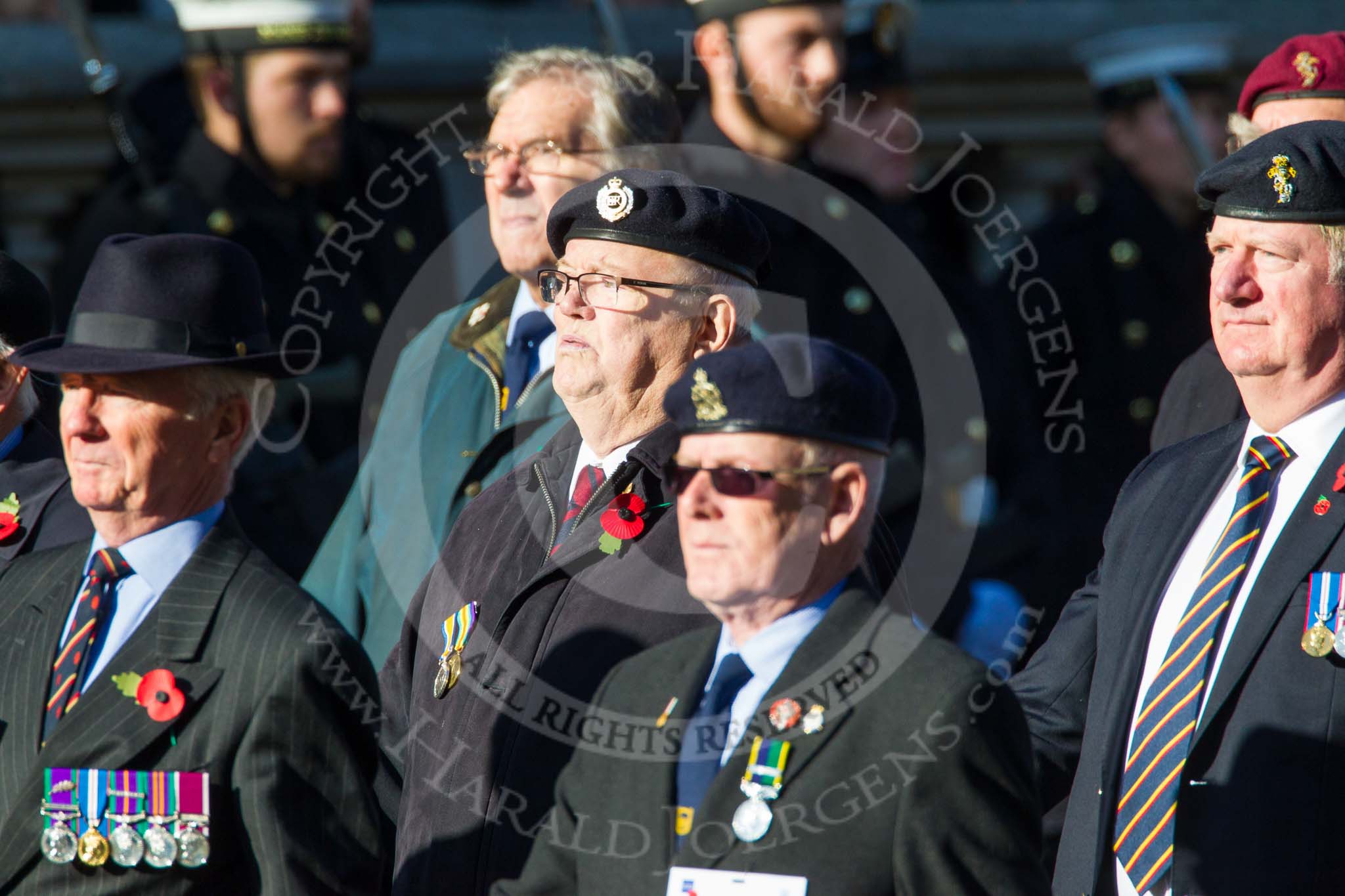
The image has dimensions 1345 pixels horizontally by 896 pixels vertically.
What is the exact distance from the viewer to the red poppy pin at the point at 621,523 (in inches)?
143

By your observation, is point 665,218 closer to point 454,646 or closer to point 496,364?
point 454,646

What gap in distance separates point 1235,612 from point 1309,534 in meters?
0.19

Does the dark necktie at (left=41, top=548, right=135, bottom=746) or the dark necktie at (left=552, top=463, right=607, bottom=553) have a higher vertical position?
the dark necktie at (left=552, top=463, right=607, bottom=553)

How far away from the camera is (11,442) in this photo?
452 cm

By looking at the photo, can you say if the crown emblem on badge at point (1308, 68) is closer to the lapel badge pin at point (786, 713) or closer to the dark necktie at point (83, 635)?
the lapel badge pin at point (786, 713)

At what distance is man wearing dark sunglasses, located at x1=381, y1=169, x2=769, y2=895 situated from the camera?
354 centimetres

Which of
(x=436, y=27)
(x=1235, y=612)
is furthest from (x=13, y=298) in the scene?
(x=436, y=27)

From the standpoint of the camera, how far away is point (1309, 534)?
11.0 ft

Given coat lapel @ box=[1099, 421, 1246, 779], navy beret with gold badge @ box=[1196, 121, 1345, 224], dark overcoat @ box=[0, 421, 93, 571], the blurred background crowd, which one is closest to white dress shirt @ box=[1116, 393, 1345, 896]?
coat lapel @ box=[1099, 421, 1246, 779]

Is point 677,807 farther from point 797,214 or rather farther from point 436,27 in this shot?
point 436,27

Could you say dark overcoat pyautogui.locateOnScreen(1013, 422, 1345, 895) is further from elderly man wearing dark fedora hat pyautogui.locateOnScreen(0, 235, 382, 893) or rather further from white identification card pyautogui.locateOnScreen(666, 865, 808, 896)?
elderly man wearing dark fedora hat pyautogui.locateOnScreen(0, 235, 382, 893)

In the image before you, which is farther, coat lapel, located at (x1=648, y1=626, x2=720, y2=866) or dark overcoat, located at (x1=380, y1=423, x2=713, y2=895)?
Answer: dark overcoat, located at (x1=380, y1=423, x2=713, y2=895)

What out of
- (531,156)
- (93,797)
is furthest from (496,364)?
(93,797)

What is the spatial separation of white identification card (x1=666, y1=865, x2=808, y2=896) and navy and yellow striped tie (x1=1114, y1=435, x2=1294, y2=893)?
0.81 m
